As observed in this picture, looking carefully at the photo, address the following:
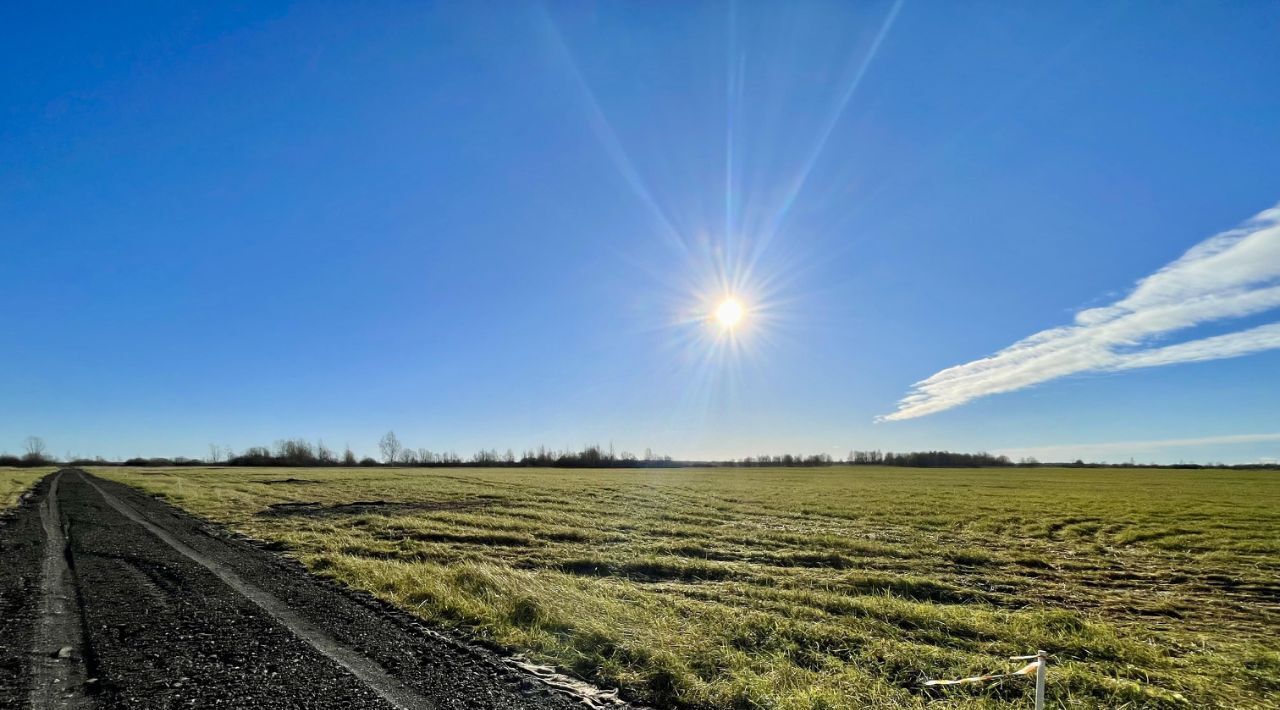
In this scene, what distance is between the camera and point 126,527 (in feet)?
55.5

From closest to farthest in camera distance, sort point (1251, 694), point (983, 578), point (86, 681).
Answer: point (86, 681) < point (1251, 694) < point (983, 578)

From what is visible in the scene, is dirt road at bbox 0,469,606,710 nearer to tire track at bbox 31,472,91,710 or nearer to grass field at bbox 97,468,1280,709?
tire track at bbox 31,472,91,710

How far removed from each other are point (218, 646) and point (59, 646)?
1.88 meters

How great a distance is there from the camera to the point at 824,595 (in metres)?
10.9

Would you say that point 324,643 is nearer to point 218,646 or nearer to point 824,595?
point 218,646

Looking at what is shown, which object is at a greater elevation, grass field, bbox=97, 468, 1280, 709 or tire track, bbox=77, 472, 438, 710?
tire track, bbox=77, 472, 438, 710

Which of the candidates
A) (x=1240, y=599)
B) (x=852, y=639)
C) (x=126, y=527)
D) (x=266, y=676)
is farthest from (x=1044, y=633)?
(x=126, y=527)

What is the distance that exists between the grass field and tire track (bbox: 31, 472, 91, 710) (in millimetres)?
3796

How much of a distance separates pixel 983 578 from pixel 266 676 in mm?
16210

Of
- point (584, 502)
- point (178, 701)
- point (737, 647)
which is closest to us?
point (178, 701)

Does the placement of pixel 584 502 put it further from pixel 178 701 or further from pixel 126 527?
pixel 178 701

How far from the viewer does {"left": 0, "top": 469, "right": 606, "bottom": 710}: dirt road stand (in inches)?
214

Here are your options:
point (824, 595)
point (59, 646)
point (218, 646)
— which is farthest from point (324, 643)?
point (824, 595)

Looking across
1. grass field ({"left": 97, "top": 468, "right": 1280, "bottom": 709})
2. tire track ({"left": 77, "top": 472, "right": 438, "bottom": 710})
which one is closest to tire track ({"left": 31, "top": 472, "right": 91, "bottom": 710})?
tire track ({"left": 77, "top": 472, "right": 438, "bottom": 710})
